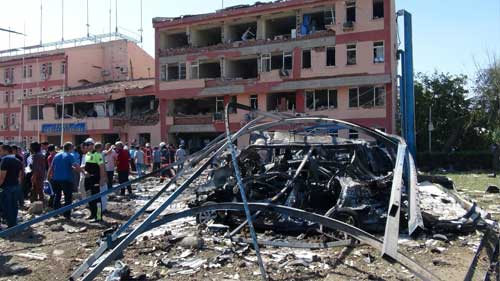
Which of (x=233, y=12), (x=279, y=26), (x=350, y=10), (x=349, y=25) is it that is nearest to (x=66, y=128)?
(x=233, y=12)

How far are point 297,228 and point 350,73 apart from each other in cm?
2195

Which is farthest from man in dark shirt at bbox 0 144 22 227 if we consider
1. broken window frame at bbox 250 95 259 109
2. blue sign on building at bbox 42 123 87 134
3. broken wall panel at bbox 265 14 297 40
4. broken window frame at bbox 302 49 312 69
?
blue sign on building at bbox 42 123 87 134

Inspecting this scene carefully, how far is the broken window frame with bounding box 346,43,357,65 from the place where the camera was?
28641mm

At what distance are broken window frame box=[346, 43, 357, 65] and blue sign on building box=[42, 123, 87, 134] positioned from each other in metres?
23.2

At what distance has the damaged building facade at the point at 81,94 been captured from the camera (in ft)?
125

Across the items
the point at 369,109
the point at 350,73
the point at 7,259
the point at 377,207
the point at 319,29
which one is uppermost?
the point at 319,29

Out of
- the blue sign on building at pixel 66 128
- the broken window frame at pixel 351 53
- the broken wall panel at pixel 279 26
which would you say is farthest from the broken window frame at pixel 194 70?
the broken window frame at pixel 351 53

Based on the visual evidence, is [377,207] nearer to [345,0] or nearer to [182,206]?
[182,206]

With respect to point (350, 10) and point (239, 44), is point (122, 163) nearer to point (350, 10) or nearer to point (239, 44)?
point (239, 44)

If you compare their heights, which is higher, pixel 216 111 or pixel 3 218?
pixel 216 111

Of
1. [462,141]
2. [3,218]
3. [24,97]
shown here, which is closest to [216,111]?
[462,141]

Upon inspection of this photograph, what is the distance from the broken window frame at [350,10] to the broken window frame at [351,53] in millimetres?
1734

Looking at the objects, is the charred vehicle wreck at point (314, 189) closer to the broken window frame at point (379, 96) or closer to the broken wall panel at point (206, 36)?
the broken window frame at point (379, 96)

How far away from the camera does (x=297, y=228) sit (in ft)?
26.5
